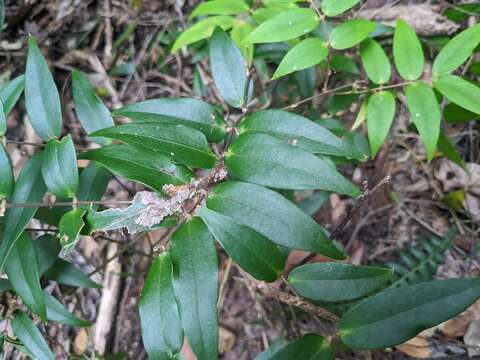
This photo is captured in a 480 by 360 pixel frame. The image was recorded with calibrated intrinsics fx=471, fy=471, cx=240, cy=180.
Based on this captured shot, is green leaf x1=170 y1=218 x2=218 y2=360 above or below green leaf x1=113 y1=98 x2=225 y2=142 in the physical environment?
below

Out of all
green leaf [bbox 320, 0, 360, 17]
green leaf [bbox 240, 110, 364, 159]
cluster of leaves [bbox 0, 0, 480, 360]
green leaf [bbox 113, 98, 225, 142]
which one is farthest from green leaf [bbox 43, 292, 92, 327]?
green leaf [bbox 320, 0, 360, 17]

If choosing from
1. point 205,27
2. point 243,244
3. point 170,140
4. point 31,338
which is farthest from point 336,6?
point 31,338

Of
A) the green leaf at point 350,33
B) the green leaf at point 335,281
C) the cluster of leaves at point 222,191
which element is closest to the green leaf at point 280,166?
the cluster of leaves at point 222,191

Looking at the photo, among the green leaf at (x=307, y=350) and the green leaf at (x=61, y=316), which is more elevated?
the green leaf at (x=307, y=350)

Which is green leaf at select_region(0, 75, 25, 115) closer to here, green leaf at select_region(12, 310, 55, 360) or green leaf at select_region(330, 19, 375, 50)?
green leaf at select_region(12, 310, 55, 360)

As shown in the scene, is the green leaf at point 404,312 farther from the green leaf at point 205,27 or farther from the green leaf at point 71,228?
the green leaf at point 205,27

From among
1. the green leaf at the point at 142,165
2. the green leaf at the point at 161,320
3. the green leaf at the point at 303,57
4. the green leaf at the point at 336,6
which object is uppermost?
the green leaf at the point at 336,6

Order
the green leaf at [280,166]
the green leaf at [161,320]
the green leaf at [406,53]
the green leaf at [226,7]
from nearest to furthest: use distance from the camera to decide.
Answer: the green leaf at [280,166] < the green leaf at [161,320] < the green leaf at [406,53] < the green leaf at [226,7]

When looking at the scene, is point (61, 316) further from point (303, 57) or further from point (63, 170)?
point (303, 57)
